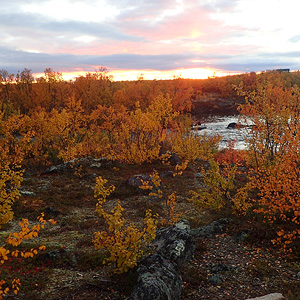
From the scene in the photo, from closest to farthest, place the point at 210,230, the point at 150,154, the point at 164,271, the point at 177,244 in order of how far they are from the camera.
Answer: the point at 164,271
the point at 177,244
the point at 210,230
the point at 150,154

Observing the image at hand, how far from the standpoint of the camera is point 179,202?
55.4ft

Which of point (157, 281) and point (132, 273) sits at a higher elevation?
point (157, 281)

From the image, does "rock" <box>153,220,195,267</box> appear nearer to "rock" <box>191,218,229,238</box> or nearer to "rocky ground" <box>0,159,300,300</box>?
"rocky ground" <box>0,159,300,300</box>

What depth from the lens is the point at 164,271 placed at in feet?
23.5

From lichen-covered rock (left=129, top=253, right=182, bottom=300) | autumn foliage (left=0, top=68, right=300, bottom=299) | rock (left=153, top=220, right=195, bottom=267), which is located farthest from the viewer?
rock (left=153, top=220, right=195, bottom=267)

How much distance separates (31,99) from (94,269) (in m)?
65.6

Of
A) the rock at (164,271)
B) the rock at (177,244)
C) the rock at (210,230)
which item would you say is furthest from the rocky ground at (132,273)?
the rock at (164,271)

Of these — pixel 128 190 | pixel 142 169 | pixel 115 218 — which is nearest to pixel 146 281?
pixel 115 218

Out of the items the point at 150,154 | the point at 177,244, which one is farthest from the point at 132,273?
the point at 150,154

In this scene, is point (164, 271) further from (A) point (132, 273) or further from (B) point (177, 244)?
(B) point (177, 244)

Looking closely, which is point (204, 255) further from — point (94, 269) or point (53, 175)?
point (53, 175)

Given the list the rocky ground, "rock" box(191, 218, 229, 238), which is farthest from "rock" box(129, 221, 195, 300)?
"rock" box(191, 218, 229, 238)

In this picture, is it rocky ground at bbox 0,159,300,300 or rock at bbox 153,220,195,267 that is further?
rock at bbox 153,220,195,267

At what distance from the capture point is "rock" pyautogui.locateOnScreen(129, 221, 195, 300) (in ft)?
21.1
